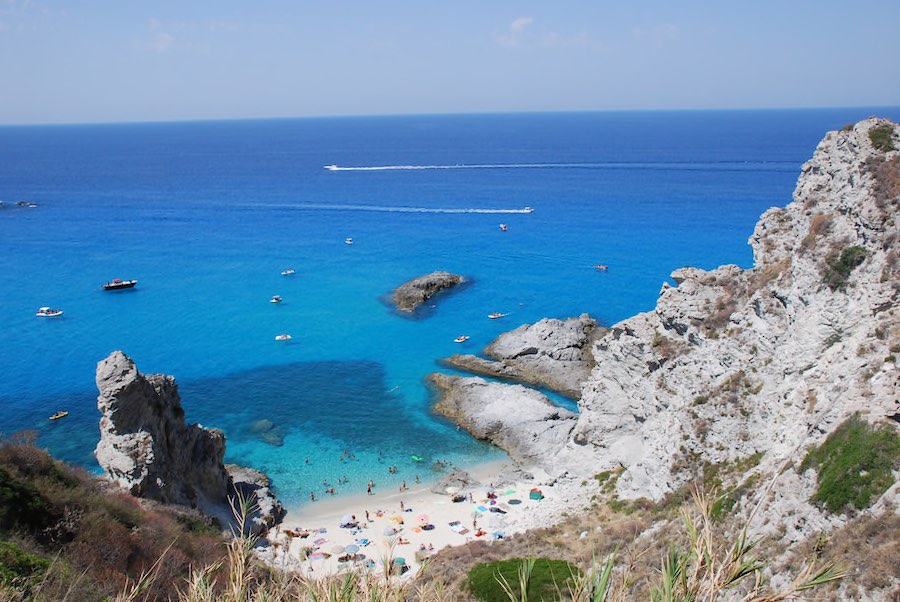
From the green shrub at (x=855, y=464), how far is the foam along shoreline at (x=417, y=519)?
41.1ft

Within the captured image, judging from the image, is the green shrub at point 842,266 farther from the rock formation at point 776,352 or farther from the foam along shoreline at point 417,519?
the foam along shoreline at point 417,519

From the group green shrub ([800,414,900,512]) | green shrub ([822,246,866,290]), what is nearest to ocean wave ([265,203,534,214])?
green shrub ([822,246,866,290])

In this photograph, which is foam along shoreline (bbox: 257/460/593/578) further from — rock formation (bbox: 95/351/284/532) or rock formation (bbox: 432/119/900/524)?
rock formation (bbox: 432/119/900/524)

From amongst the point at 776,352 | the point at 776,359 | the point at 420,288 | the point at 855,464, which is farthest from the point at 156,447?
the point at 420,288

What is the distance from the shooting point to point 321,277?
70250 millimetres

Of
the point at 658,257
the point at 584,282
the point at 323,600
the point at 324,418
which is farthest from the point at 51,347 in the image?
the point at 658,257

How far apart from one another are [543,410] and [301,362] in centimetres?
2041

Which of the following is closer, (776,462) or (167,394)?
(776,462)

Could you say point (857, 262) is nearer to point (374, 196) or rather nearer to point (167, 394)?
point (167, 394)

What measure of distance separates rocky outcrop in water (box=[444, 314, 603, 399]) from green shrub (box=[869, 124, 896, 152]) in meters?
22.6

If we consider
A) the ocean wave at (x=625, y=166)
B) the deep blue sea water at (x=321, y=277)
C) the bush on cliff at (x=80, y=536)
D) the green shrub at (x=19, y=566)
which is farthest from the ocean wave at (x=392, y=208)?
the green shrub at (x=19, y=566)

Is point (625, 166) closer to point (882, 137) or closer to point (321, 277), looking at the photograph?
point (321, 277)

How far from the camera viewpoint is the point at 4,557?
44.6 ft

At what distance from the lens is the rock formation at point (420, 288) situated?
61094 mm
